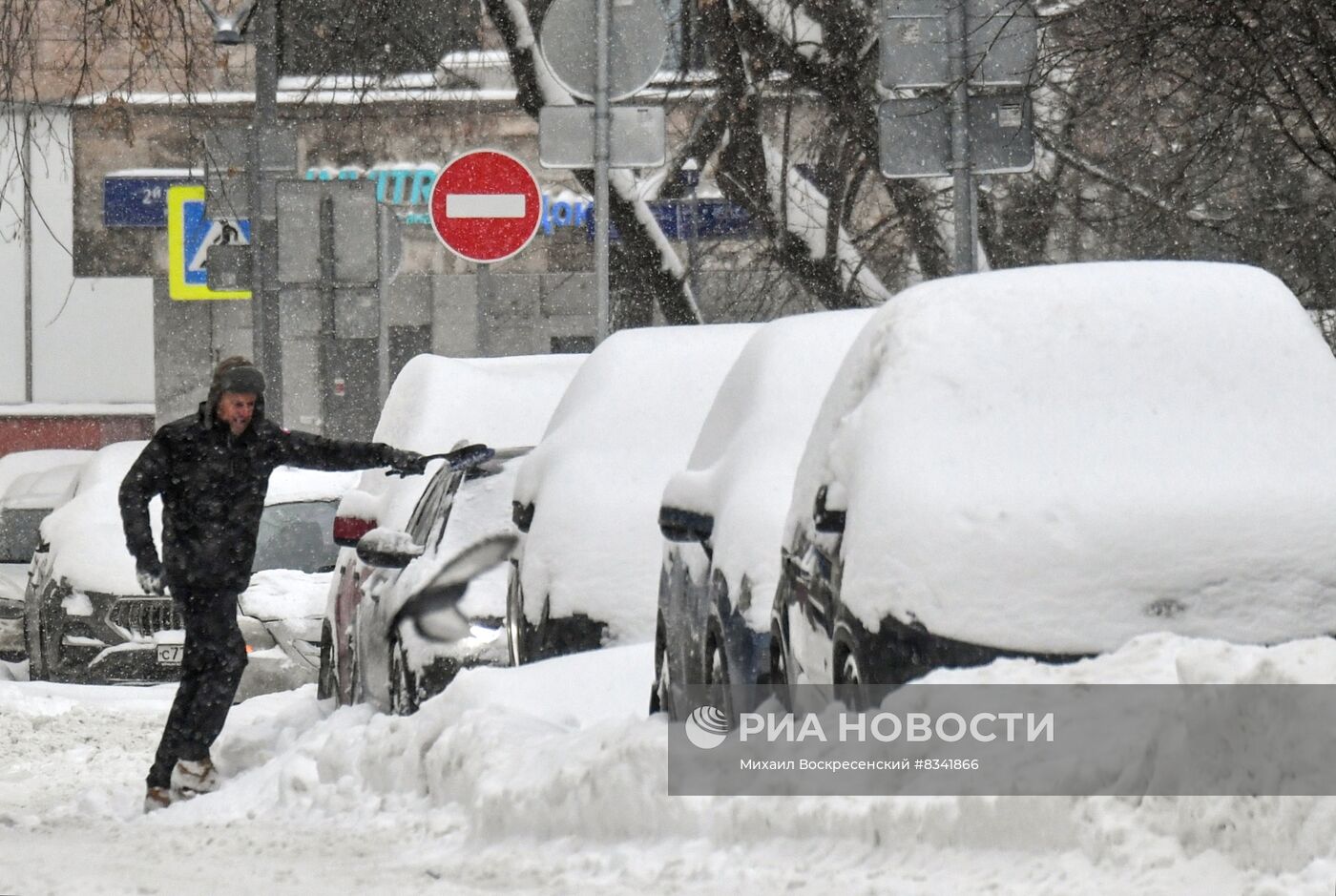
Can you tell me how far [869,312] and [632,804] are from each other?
2.19m

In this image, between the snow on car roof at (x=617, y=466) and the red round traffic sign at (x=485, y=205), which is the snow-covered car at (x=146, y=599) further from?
the snow on car roof at (x=617, y=466)

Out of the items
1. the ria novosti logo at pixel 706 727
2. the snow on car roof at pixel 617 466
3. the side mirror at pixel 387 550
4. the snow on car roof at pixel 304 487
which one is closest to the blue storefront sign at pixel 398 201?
the snow on car roof at pixel 304 487

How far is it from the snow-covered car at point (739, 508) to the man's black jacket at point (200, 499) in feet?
5.86

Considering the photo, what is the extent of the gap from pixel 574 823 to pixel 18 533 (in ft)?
37.7

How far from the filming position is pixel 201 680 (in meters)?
8.89

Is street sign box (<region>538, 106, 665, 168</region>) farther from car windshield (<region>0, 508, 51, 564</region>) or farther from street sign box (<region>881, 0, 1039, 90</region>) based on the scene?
car windshield (<region>0, 508, 51, 564</region>)

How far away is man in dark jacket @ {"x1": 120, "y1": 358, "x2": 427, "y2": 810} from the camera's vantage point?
875 centimetres

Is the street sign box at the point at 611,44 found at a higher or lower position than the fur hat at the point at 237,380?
higher

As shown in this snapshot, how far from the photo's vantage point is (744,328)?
30.6ft

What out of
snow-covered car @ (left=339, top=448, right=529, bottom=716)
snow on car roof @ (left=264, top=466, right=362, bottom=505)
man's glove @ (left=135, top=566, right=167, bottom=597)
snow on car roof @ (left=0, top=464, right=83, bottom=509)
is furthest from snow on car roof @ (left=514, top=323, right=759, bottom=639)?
snow on car roof @ (left=0, top=464, right=83, bottom=509)

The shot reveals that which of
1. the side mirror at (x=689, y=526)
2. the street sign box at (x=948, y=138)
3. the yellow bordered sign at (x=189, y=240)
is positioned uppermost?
the street sign box at (x=948, y=138)

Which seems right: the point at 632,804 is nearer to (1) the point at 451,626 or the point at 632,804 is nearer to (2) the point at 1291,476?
(2) the point at 1291,476

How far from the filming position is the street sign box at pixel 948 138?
412 inches

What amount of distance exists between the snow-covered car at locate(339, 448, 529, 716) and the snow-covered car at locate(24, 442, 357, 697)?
303 cm
